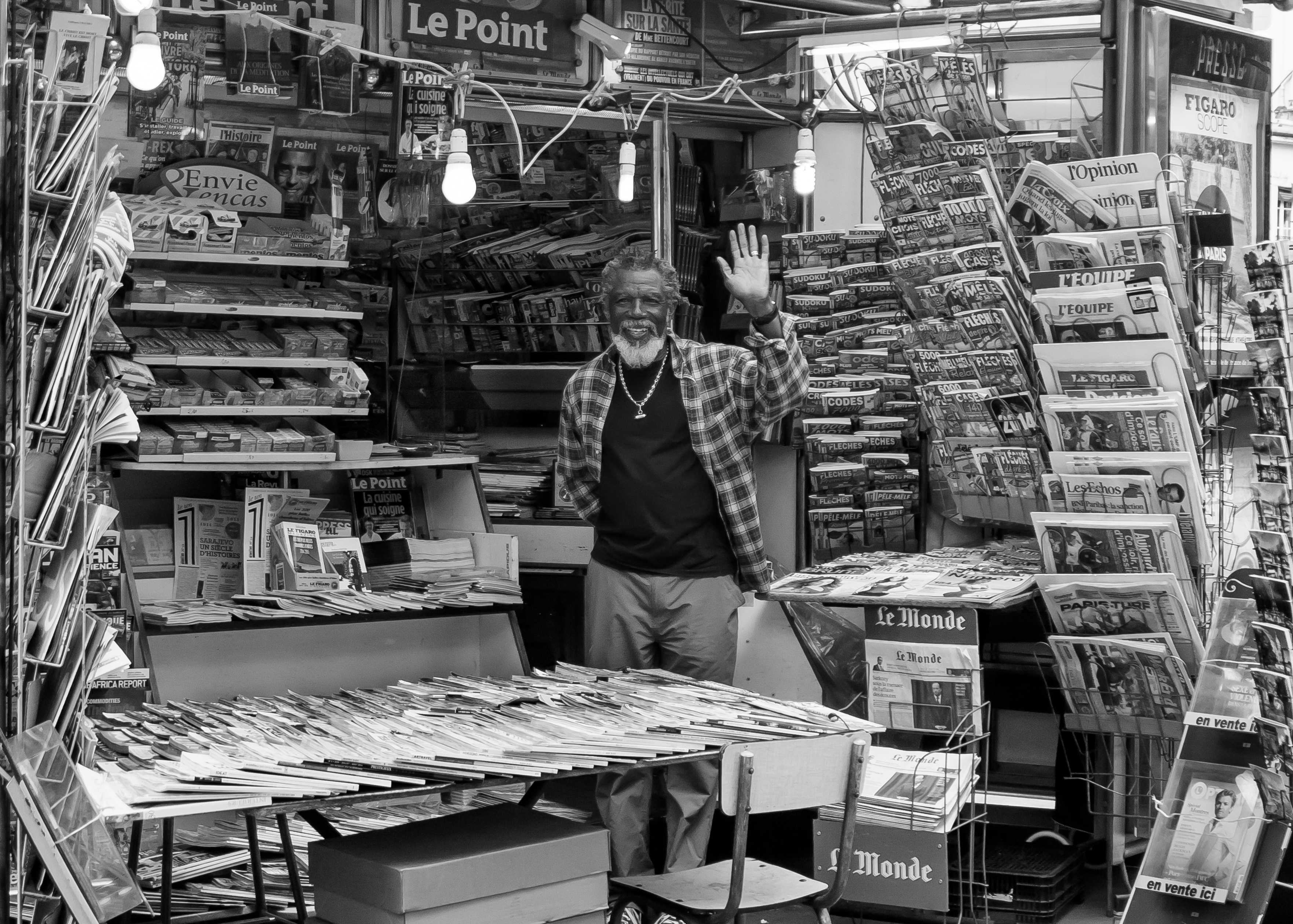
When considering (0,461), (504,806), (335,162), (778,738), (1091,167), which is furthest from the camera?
(335,162)

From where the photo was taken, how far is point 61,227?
97.3 inches

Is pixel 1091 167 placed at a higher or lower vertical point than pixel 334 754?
higher

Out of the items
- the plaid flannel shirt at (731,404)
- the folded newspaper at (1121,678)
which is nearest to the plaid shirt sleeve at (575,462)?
the plaid flannel shirt at (731,404)

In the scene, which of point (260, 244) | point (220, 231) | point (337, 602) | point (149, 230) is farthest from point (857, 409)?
point (149, 230)

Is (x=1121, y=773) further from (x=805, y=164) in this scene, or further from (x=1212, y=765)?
(x=805, y=164)

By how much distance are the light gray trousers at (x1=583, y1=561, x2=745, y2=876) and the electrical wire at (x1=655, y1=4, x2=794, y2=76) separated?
265cm

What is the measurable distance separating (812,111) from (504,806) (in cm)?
407

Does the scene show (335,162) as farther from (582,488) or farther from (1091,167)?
(1091,167)

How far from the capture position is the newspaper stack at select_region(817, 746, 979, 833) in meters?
4.05

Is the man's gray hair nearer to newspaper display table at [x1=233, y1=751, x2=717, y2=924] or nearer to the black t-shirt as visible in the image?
the black t-shirt

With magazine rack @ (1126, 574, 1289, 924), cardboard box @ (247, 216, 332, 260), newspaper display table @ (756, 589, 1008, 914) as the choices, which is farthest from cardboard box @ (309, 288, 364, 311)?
magazine rack @ (1126, 574, 1289, 924)

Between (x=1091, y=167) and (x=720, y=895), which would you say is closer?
(x=720, y=895)

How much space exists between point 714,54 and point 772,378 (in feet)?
7.95

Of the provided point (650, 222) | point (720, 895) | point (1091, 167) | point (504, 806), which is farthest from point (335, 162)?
point (720, 895)
